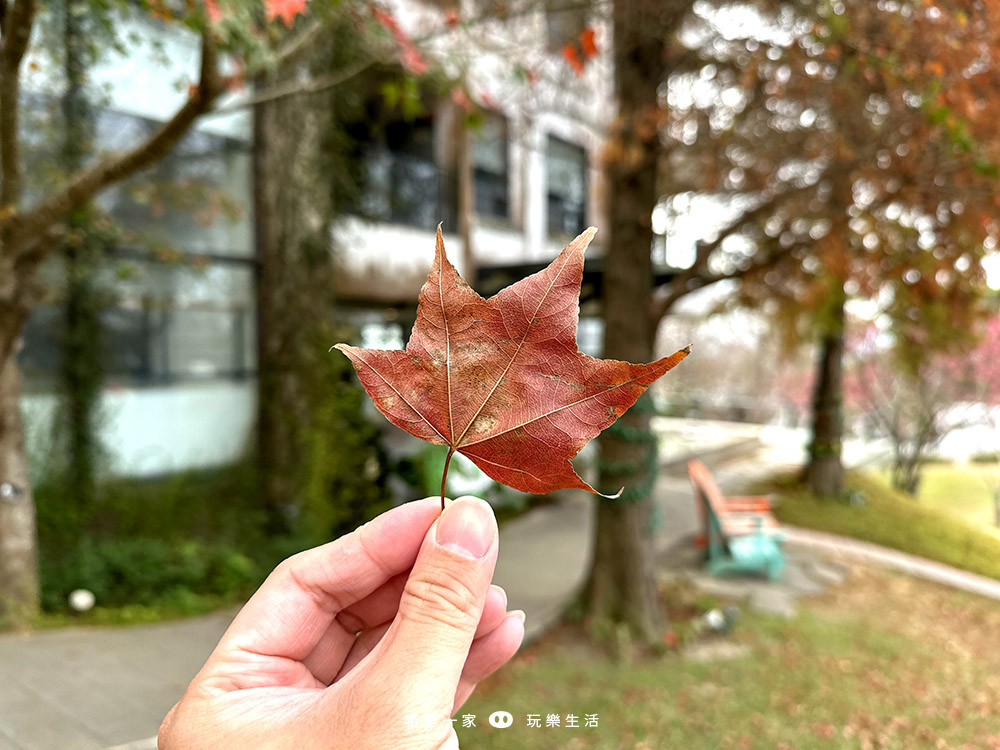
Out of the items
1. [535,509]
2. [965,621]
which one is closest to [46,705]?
[965,621]

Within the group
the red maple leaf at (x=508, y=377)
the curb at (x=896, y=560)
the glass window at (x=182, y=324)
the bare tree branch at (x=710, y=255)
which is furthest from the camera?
the glass window at (x=182, y=324)

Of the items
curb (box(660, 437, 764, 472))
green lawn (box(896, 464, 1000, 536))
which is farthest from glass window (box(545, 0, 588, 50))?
curb (box(660, 437, 764, 472))

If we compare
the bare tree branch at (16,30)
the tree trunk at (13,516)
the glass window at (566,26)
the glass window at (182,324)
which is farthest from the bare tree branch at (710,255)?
the tree trunk at (13,516)

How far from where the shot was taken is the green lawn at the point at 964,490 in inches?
165

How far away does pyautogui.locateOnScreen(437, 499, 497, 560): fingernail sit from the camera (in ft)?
3.17

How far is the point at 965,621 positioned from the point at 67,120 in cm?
687

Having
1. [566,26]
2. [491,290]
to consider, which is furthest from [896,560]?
[566,26]

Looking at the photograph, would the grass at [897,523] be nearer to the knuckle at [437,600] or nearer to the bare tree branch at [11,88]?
the knuckle at [437,600]

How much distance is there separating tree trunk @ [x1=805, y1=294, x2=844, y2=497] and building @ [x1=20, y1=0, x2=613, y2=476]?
418 centimetres

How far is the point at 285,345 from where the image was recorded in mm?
5664

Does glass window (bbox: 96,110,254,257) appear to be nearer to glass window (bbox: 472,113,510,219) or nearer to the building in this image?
the building

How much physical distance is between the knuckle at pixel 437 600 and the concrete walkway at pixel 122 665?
2.04 m

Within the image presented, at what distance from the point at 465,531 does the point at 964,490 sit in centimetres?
534

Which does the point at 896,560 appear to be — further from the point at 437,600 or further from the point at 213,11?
the point at 213,11
